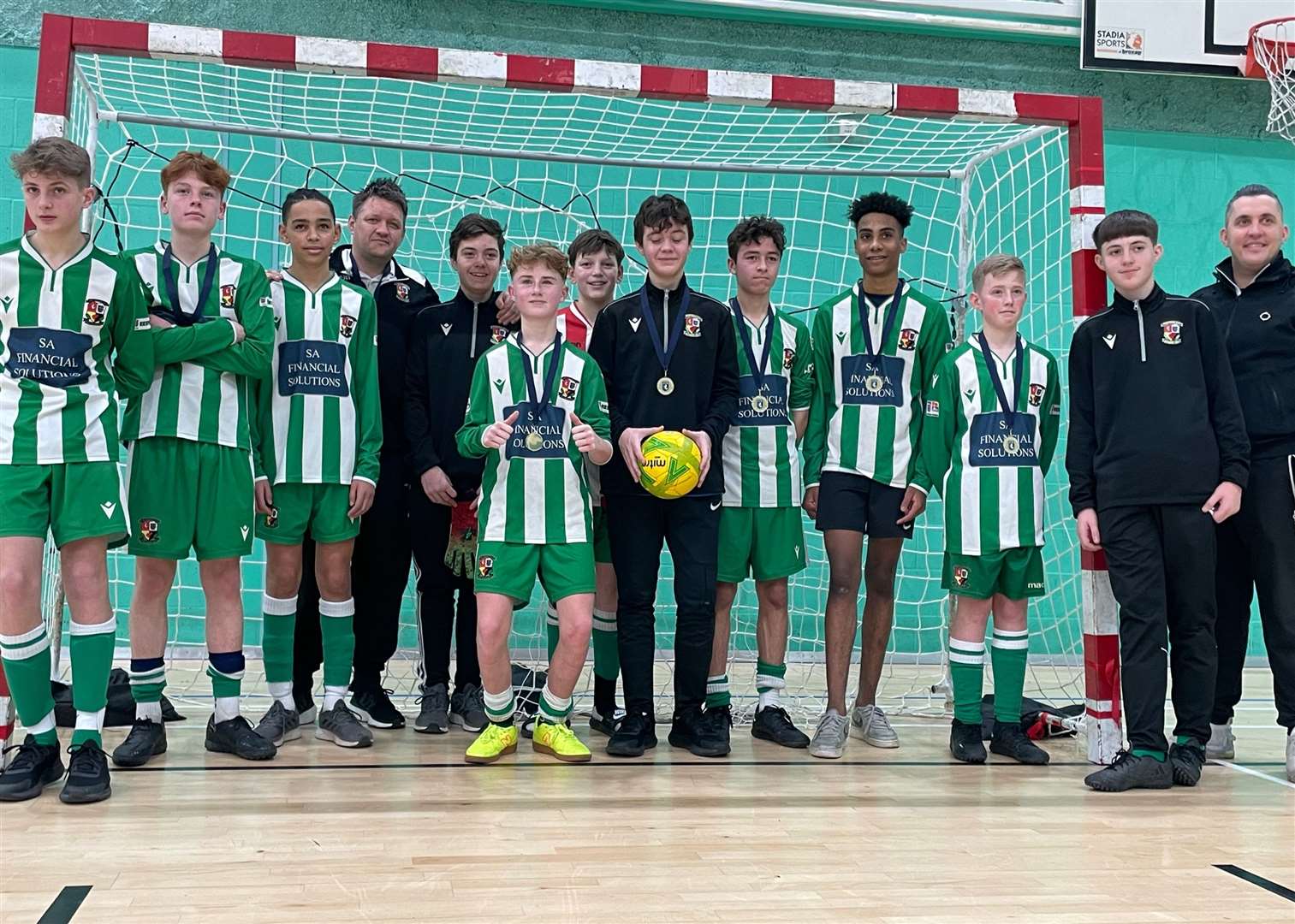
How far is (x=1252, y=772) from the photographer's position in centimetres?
379

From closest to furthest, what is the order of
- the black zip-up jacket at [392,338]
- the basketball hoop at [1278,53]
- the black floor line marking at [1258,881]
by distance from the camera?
1. the black floor line marking at [1258,881]
2. the black zip-up jacket at [392,338]
3. the basketball hoop at [1278,53]

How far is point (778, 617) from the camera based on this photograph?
4070mm

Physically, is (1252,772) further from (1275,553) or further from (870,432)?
(870,432)

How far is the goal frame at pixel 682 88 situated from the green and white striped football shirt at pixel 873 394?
0.55 metres

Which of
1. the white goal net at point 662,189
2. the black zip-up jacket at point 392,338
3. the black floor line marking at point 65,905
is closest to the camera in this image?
the black floor line marking at point 65,905

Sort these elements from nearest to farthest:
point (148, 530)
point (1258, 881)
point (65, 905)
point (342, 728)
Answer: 1. point (65, 905)
2. point (1258, 881)
3. point (148, 530)
4. point (342, 728)

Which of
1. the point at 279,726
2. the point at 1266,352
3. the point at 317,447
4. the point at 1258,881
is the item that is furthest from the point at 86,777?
the point at 1266,352

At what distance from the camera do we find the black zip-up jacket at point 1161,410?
3473 millimetres

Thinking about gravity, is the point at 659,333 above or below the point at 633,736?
above

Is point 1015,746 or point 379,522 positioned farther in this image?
point 379,522

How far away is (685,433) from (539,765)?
1105 mm

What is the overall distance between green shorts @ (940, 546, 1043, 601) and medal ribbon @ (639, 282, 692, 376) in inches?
45.5

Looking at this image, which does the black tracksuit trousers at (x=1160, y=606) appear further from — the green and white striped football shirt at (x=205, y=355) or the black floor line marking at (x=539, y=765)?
the green and white striped football shirt at (x=205, y=355)

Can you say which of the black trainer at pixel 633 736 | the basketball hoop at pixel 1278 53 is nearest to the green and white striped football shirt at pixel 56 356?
the black trainer at pixel 633 736
